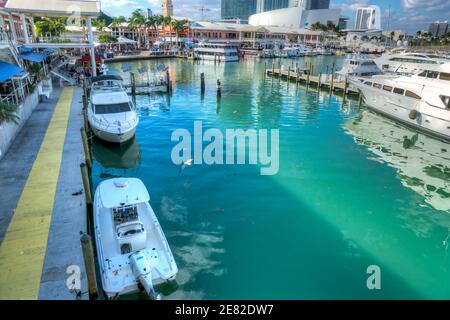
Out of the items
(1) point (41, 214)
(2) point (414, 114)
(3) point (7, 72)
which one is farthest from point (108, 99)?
(2) point (414, 114)

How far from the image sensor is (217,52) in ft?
265

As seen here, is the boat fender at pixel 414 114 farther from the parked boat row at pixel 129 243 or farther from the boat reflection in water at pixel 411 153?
the parked boat row at pixel 129 243

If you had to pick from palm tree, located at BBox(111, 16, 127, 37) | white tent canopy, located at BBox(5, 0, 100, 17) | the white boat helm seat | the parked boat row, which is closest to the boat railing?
the parked boat row

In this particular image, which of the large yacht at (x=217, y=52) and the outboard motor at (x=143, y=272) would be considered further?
the large yacht at (x=217, y=52)

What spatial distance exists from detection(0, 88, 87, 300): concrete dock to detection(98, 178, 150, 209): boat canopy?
45.9 inches

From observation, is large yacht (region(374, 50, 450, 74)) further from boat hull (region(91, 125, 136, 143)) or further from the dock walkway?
boat hull (region(91, 125, 136, 143))

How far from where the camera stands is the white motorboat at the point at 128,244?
9188 millimetres

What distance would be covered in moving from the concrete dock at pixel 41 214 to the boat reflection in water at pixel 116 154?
6.22 feet

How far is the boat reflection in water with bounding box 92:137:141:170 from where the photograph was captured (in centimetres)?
1985

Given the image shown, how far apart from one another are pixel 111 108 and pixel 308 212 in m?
14.7

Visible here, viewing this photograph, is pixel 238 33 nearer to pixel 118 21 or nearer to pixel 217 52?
pixel 118 21

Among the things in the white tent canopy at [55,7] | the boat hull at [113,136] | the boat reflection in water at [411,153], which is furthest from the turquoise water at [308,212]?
the white tent canopy at [55,7]

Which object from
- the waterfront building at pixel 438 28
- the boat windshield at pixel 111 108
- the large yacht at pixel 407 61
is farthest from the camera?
the waterfront building at pixel 438 28

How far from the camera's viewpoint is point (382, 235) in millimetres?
13492
